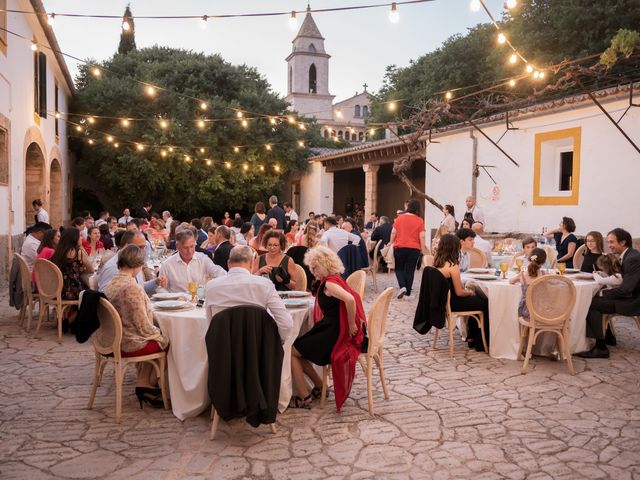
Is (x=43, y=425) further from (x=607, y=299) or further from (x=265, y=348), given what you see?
(x=607, y=299)

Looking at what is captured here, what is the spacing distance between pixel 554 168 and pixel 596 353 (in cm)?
665

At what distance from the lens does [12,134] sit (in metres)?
11.1

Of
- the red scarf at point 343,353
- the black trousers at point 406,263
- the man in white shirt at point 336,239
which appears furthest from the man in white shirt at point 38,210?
the red scarf at point 343,353

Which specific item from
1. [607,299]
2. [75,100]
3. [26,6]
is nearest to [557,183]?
[607,299]

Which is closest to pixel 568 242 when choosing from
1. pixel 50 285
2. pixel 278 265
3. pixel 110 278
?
pixel 278 265

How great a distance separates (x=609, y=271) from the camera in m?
5.98

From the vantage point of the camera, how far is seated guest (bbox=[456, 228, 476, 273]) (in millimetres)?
6973

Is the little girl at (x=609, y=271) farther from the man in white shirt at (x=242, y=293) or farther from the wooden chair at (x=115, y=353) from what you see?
the wooden chair at (x=115, y=353)

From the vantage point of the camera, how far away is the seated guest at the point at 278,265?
5348mm

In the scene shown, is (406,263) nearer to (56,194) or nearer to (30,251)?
(30,251)

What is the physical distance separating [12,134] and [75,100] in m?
11.1

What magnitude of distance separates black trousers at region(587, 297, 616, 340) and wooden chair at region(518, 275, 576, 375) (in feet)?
2.56

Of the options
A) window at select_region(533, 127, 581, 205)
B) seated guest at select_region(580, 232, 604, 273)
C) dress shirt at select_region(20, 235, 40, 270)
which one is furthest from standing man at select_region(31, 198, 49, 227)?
window at select_region(533, 127, 581, 205)

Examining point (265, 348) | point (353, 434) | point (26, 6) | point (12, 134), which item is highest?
point (26, 6)
